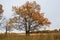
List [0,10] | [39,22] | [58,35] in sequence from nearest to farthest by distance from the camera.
A: 1. [58,35]
2. [0,10]
3. [39,22]

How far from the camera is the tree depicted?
173 feet

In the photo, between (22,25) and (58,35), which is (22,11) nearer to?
(22,25)

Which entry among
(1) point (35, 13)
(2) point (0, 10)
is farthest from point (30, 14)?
(2) point (0, 10)

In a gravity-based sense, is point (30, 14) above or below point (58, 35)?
above

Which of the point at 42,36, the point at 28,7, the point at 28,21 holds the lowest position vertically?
the point at 42,36

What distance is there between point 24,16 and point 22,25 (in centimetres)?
280

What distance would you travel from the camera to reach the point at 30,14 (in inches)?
2147

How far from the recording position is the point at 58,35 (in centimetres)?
788

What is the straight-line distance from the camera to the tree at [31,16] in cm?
5284

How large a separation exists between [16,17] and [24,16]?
227 cm

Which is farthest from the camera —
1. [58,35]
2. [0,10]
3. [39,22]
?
[39,22]

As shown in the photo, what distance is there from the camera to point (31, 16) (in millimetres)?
53906

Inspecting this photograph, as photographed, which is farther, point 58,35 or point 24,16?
point 24,16

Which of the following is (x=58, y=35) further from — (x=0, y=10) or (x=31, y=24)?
(x=31, y=24)
